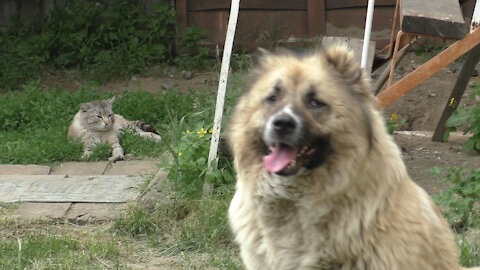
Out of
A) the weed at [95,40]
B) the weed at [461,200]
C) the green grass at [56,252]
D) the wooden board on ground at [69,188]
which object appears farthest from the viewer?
the weed at [95,40]

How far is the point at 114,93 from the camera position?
35.8 feet

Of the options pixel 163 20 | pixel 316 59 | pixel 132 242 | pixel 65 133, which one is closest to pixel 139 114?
pixel 65 133

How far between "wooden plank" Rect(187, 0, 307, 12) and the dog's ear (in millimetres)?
8077

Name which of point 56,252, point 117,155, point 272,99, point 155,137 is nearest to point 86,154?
point 117,155

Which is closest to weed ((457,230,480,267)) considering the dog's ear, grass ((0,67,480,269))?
grass ((0,67,480,269))

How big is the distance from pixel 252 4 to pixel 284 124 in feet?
28.1

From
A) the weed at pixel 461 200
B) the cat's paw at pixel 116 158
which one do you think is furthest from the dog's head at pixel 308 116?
the cat's paw at pixel 116 158

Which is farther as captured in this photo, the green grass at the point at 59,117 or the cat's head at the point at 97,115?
the cat's head at the point at 97,115

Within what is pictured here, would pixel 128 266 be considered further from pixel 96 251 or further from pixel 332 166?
pixel 332 166

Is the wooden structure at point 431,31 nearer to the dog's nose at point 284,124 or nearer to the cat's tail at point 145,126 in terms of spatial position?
the dog's nose at point 284,124

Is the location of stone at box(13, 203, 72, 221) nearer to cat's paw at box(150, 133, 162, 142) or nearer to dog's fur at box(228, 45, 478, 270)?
cat's paw at box(150, 133, 162, 142)

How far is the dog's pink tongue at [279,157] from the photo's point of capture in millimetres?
3629

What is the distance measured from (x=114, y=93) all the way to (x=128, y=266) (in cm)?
593

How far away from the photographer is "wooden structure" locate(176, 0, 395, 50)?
453 inches
